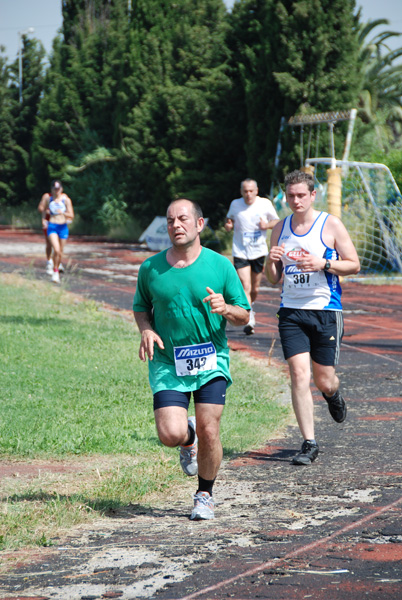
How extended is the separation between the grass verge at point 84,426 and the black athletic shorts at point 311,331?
3.02 feet

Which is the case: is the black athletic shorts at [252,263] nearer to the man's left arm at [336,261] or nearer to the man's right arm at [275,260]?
the man's right arm at [275,260]

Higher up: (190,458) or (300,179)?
(300,179)

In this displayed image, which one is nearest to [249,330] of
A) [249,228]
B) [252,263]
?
[252,263]

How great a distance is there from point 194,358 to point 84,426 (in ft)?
7.86

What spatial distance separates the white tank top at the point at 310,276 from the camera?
21.3 feet

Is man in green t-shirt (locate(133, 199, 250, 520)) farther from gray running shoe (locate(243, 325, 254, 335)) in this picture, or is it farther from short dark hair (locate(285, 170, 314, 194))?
gray running shoe (locate(243, 325, 254, 335))

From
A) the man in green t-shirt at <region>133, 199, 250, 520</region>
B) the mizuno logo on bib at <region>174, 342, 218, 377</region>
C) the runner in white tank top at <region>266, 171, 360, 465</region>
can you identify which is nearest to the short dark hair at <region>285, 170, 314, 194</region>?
the runner in white tank top at <region>266, 171, 360, 465</region>

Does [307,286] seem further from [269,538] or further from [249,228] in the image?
[249,228]

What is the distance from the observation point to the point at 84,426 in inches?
278

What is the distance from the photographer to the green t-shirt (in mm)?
4918

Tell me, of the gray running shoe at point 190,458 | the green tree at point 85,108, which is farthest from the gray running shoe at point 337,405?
the green tree at point 85,108

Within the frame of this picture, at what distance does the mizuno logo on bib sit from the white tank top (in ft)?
5.70

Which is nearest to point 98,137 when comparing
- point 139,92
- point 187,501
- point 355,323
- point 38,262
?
point 139,92

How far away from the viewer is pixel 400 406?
27.0 feet
